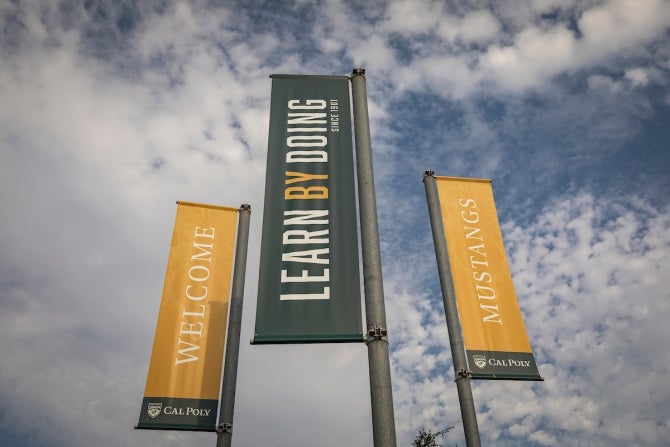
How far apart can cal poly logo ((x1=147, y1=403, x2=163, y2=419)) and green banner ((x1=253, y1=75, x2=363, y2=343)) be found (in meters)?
5.03

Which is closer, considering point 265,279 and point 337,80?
point 265,279

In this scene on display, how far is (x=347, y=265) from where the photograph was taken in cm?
569

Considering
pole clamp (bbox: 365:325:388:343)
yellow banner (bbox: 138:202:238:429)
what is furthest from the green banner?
yellow banner (bbox: 138:202:238:429)

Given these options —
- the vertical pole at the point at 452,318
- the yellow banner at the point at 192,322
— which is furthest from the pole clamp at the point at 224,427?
the vertical pole at the point at 452,318

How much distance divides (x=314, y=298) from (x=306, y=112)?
2765 mm

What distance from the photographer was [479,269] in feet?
33.9

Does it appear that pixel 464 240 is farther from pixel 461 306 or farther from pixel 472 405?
pixel 472 405

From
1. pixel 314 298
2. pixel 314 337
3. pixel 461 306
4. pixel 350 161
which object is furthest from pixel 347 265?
pixel 461 306

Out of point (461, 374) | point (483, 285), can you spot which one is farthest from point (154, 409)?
point (483, 285)

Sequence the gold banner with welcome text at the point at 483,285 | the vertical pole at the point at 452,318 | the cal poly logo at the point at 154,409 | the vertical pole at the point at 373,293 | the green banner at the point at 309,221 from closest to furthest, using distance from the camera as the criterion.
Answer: the vertical pole at the point at 373,293 < the green banner at the point at 309,221 < the cal poly logo at the point at 154,409 < the gold banner with welcome text at the point at 483,285 < the vertical pole at the point at 452,318

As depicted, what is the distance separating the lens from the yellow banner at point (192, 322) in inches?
369

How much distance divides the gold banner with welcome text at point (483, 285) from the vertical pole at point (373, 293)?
4.68 m

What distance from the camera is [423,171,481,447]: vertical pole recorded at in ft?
31.3

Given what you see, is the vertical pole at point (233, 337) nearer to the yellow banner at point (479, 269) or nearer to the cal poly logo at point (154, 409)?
the cal poly logo at point (154, 409)
